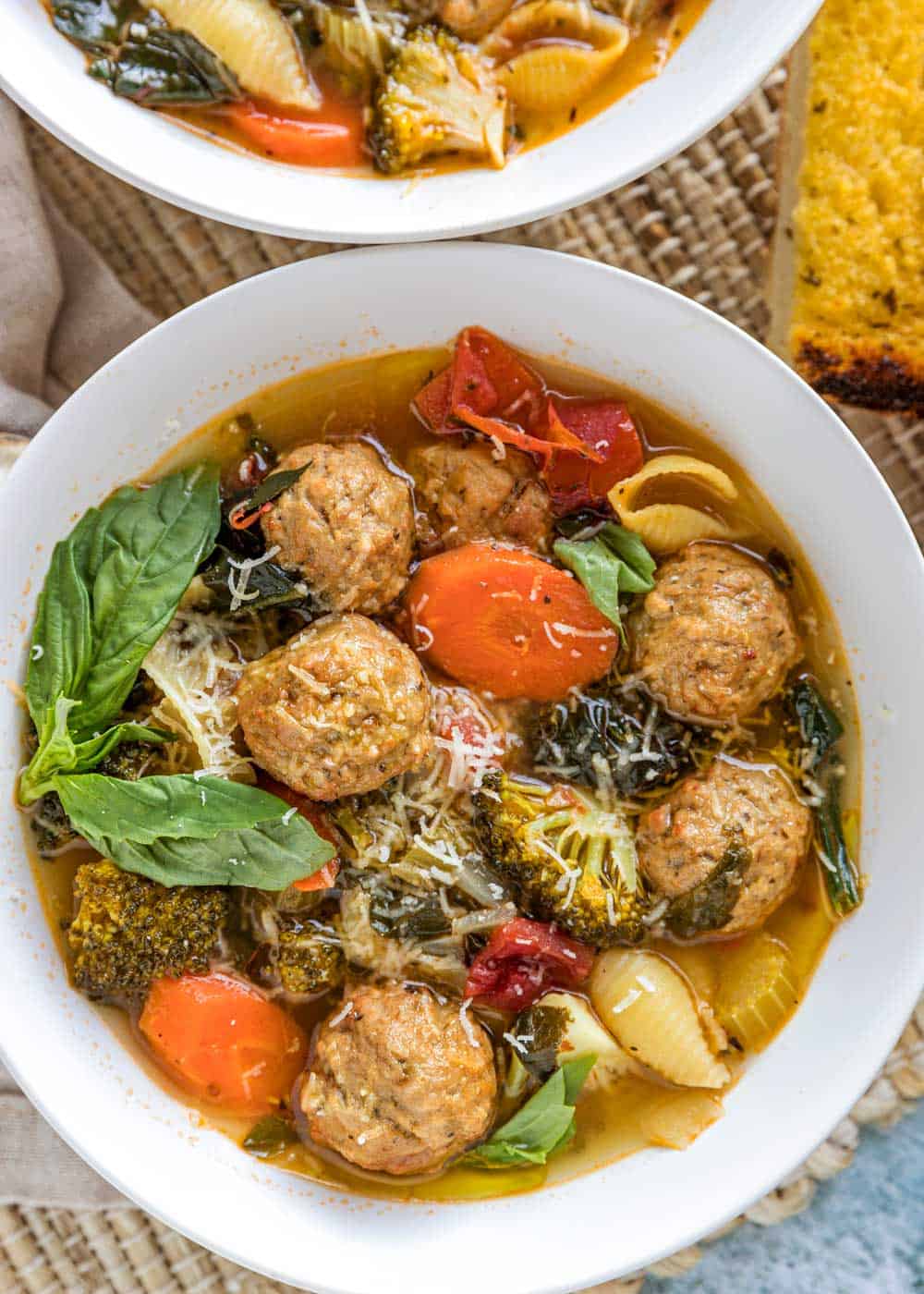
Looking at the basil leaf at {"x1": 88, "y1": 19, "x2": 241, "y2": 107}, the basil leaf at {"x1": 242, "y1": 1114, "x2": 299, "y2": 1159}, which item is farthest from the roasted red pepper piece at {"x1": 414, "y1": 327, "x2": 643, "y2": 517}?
the basil leaf at {"x1": 242, "y1": 1114, "x2": 299, "y2": 1159}

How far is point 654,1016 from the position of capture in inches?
130

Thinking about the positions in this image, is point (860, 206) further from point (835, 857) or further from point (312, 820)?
point (312, 820)

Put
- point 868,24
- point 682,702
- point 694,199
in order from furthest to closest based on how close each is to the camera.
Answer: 1. point 694,199
2. point 868,24
3. point 682,702

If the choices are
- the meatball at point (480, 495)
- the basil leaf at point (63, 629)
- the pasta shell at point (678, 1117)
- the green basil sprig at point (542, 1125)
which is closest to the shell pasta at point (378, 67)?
the meatball at point (480, 495)

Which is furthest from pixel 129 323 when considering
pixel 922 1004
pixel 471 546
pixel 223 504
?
pixel 922 1004

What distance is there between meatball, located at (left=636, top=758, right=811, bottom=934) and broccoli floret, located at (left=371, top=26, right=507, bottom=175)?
1.70 metres

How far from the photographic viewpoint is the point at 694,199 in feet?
12.4

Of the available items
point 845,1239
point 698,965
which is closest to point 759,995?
point 698,965

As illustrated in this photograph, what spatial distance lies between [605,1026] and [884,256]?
91.4 inches

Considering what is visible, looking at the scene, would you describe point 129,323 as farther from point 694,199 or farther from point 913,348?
point 913,348

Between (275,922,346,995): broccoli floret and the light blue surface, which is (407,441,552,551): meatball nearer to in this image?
(275,922,346,995): broccoli floret

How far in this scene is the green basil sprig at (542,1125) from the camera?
3.28 m

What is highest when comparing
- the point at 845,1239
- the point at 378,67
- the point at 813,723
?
the point at 378,67

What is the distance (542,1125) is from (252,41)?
9.51ft
